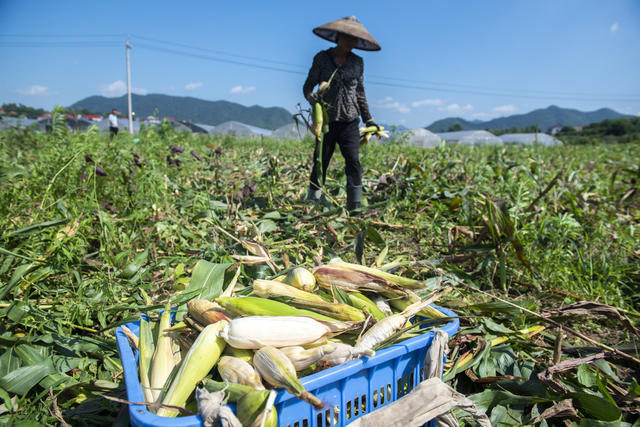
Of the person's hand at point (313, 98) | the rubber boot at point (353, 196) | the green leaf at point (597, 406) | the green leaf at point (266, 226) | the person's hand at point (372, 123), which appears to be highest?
the person's hand at point (313, 98)

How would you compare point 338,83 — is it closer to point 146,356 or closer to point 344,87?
point 344,87

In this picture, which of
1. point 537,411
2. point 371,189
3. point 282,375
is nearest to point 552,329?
point 537,411

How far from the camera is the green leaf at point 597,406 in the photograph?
1057 millimetres

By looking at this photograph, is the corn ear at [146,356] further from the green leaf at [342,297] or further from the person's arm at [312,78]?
the person's arm at [312,78]

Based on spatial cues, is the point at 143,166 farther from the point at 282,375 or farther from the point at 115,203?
the point at 282,375

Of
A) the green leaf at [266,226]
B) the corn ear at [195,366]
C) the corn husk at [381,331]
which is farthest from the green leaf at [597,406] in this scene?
the green leaf at [266,226]

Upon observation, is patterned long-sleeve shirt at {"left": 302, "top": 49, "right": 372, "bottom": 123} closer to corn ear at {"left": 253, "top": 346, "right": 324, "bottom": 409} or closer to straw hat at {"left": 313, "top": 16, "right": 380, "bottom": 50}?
straw hat at {"left": 313, "top": 16, "right": 380, "bottom": 50}

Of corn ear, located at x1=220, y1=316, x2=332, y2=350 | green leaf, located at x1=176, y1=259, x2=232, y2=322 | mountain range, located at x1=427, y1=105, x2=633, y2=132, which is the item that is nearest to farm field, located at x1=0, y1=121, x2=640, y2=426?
green leaf, located at x1=176, y1=259, x2=232, y2=322

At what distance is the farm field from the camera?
121 centimetres

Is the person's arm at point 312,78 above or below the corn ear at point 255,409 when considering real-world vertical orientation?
above

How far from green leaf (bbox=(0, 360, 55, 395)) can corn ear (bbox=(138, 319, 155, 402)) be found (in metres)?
0.48

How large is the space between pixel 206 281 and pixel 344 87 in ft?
7.67

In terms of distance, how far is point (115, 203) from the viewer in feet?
8.77

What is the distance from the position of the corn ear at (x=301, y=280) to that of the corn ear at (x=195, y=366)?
0.32m
